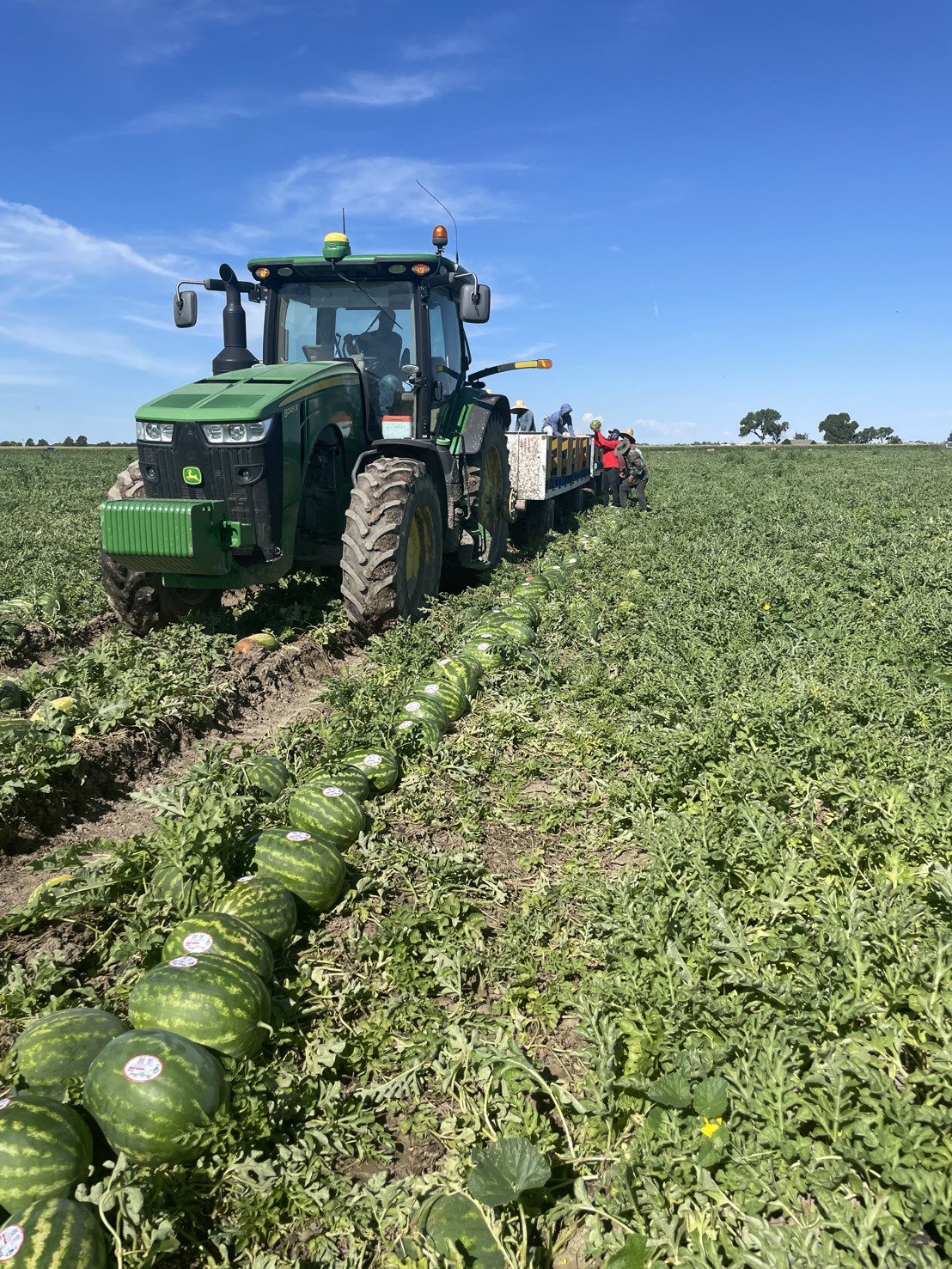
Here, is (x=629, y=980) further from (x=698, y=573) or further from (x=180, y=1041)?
(x=698, y=573)

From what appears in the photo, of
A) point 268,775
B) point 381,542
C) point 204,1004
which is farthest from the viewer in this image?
point 381,542

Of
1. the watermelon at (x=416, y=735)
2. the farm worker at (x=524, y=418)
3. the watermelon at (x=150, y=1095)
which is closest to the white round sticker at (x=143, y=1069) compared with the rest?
the watermelon at (x=150, y=1095)

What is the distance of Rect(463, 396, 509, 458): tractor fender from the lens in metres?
9.45

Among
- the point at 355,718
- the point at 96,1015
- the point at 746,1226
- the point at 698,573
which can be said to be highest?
the point at 698,573

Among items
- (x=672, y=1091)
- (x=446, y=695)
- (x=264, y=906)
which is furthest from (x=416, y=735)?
(x=672, y=1091)

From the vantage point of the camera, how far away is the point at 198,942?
287 cm

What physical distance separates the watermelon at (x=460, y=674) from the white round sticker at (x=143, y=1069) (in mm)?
3864

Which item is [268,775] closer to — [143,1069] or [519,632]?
[143,1069]

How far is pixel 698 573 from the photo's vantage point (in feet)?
33.1

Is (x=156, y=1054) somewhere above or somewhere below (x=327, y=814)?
below

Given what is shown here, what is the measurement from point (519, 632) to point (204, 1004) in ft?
16.7

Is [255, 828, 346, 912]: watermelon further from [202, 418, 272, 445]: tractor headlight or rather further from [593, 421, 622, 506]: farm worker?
[593, 421, 622, 506]: farm worker

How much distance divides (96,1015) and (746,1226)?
203 cm

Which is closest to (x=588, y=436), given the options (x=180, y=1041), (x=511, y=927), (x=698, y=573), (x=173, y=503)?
(x=698, y=573)
